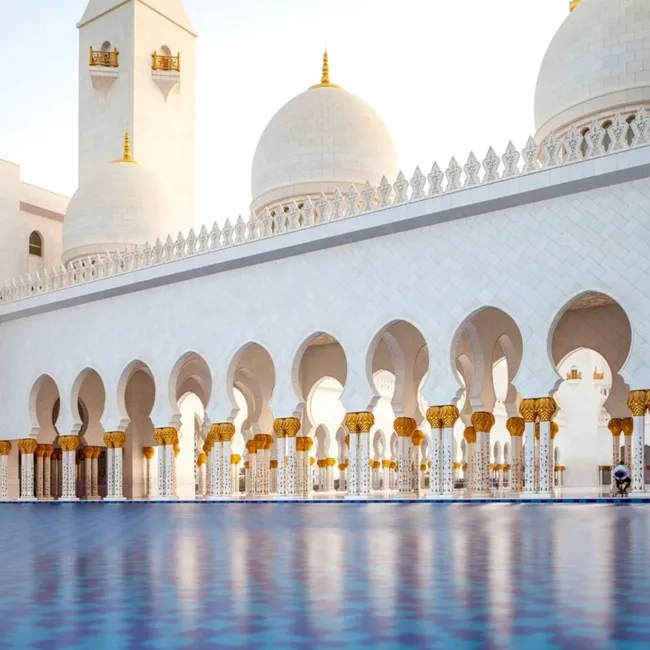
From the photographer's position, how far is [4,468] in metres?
17.2

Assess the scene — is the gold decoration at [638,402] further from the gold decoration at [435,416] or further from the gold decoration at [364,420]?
the gold decoration at [364,420]

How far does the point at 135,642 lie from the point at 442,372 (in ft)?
31.5

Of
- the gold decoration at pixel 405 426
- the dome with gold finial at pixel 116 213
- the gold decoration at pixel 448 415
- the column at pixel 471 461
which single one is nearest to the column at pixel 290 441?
the gold decoration at pixel 405 426

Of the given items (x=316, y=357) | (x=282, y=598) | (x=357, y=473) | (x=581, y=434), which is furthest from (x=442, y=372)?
(x=581, y=434)

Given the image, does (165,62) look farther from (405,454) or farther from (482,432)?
(482,432)

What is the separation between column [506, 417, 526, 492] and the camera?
45.3 ft

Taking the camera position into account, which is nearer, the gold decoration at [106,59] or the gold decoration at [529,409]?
the gold decoration at [529,409]

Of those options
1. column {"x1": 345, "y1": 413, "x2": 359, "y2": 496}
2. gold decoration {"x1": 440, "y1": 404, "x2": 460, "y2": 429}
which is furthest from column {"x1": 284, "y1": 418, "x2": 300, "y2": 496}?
gold decoration {"x1": 440, "y1": 404, "x2": 460, "y2": 429}

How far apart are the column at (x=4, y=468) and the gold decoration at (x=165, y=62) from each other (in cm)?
824

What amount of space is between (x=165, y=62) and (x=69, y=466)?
347 inches

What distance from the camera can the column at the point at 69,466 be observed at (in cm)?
1622

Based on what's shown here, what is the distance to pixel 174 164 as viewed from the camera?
20484 mm

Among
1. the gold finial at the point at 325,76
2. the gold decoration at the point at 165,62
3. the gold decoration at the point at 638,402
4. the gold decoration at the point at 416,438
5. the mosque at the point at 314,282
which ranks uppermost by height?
the gold decoration at the point at 165,62

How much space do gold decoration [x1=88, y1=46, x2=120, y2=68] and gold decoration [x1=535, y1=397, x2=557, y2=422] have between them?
12.8 meters
